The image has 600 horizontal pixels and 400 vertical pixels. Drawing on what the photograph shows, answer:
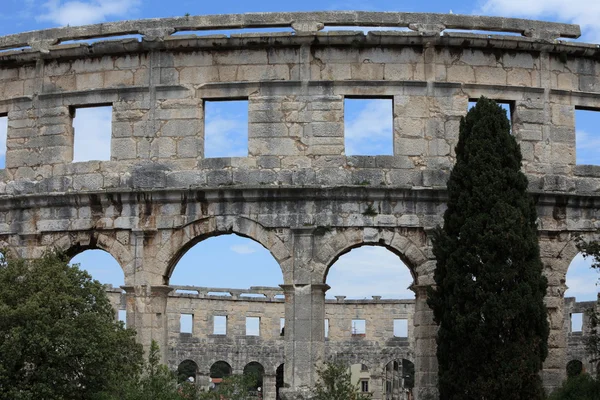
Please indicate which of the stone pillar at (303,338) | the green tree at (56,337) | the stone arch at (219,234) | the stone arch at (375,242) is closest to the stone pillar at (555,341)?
the stone arch at (375,242)

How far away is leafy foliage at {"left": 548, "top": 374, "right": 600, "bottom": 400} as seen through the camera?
1614 centimetres

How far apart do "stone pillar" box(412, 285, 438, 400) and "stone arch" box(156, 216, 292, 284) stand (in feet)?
8.75

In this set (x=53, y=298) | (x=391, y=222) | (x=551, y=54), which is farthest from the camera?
(x=551, y=54)

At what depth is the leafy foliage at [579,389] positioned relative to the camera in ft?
53.0

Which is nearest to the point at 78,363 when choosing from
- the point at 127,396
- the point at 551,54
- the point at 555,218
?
the point at 127,396

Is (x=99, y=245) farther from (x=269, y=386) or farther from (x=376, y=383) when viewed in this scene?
(x=376, y=383)

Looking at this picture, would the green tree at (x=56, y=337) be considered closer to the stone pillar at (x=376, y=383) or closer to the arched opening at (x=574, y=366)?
the arched opening at (x=574, y=366)

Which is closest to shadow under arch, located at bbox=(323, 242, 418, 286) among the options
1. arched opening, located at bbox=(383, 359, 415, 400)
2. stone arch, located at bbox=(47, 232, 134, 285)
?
stone arch, located at bbox=(47, 232, 134, 285)

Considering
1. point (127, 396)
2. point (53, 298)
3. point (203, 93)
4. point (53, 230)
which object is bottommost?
point (127, 396)

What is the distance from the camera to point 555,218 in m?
18.9

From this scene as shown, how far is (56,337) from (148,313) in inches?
165

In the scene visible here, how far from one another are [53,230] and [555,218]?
10234mm

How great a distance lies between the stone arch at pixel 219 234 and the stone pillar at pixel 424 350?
267 centimetres

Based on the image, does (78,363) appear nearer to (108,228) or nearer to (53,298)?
(53,298)
